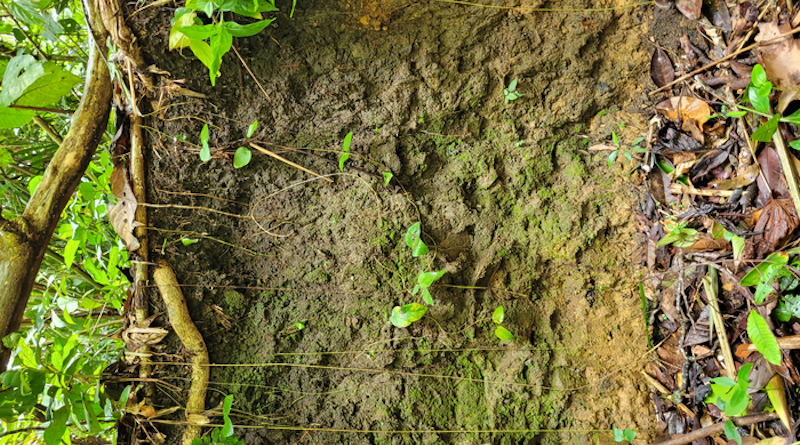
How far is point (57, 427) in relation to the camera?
142 cm

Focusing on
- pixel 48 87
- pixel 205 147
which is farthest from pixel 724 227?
pixel 48 87

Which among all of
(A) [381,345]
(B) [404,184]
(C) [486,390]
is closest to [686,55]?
(B) [404,184]

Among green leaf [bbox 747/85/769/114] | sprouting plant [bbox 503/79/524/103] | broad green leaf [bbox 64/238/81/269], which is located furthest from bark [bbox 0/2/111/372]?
green leaf [bbox 747/85/769/114]

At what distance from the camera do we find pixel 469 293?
174cm

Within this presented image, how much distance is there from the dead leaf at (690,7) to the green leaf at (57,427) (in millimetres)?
2497

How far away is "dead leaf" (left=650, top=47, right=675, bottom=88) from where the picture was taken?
5.64 feet

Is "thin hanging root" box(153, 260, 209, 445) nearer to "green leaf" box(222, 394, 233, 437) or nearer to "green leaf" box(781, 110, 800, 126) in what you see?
"green leaf" box(222, 394, 233, 437)

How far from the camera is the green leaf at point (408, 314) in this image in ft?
5.21

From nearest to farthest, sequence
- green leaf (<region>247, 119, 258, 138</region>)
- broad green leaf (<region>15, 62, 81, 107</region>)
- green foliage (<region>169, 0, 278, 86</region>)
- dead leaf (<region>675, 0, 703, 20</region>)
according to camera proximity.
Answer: green foliage (<region>169, 0, 278, 86</region>) < broad green leaf (<region>15, 62, 81, 107</region>) < green leaf (<region>247, 119, 258, 138</region>) < dead leaf (<region>675, 0, 703, 20</region>)

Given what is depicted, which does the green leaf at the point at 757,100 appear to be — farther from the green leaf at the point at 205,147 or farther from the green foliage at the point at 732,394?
the green leaf at the point at 205,147

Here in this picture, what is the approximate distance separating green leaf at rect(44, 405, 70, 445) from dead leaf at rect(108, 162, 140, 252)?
538 mm

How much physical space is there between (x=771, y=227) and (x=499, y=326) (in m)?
0.97

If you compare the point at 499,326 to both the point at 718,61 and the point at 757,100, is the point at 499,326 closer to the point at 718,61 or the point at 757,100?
the point at 757,100

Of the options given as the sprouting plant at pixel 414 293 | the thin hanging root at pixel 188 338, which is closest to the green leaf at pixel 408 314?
the sprouting plant at pixel 414 293
